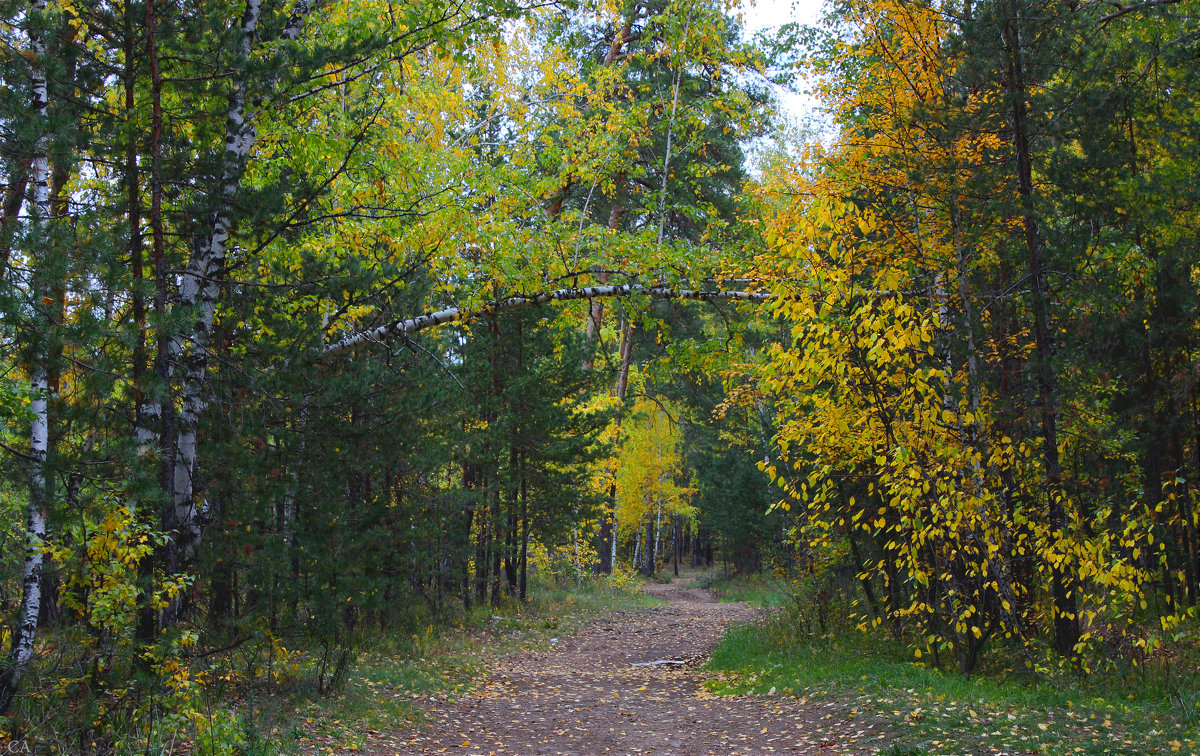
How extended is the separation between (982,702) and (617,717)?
361 cm

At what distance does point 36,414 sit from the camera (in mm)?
4691

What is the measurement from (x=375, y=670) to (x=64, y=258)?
6180 mm

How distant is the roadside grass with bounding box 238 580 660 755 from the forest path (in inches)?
12.5

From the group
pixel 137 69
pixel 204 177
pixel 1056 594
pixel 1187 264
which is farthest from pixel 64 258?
pixel 1187 264

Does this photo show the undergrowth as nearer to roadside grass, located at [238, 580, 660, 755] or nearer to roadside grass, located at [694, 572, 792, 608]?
roadside grass, located at [238, 580, 660, 755]

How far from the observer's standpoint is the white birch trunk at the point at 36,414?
3.90 m

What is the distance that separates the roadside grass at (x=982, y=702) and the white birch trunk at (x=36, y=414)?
5.89 m

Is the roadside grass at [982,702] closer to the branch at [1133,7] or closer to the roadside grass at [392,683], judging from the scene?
the roadside grass at [392,683]

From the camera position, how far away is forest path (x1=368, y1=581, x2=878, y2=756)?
252 inches

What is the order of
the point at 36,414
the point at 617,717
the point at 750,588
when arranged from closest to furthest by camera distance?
the point at 36,414 < the point at 617,717 < the point at 750,588

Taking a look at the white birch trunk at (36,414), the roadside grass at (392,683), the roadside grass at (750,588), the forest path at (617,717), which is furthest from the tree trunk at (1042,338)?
the roadside grass at (750,588)

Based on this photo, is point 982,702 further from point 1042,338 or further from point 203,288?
point 203,288

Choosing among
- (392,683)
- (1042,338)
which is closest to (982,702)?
(1042,338)

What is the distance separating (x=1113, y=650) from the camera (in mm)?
7234
